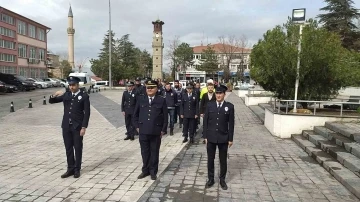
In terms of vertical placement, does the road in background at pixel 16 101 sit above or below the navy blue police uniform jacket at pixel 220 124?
below

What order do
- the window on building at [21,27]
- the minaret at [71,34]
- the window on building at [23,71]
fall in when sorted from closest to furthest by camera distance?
the window on building at [21,27], the window on building at [23,71], the minaret at [71,34]

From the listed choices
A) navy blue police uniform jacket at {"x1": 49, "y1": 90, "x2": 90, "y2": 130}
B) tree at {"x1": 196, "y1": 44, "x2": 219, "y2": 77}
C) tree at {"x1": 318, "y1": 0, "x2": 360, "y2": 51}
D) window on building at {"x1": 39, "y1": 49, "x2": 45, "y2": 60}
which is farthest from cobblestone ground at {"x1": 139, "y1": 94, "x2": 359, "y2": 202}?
tree at {"x1": 196, "y1": 44, "x2": 219, "y2": 77}

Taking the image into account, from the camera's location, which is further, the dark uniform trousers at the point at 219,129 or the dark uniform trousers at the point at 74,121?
the dark uniform trousers at the point at 74,121

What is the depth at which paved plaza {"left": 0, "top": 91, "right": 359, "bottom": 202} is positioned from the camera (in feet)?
17.0

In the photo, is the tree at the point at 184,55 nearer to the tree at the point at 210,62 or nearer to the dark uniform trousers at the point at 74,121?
the tree at the point at 210,62

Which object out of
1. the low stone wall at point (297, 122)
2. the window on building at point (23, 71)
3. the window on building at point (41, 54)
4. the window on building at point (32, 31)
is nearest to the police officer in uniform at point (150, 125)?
the low stone wall at point (297, 122)

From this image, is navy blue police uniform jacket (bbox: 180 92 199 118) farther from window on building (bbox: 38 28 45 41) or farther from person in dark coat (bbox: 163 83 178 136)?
window on building (bbox: 38 28 45 41)

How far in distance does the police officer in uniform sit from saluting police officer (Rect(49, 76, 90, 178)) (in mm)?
1025

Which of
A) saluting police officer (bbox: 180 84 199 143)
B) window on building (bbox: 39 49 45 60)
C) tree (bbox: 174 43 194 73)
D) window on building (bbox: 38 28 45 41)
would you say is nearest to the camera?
saluting police officer (bbox: 180 84 199 143)

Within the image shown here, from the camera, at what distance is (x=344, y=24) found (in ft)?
122

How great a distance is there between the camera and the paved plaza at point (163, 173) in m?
5.20

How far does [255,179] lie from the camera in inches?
239

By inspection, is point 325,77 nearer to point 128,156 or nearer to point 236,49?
point 128,156

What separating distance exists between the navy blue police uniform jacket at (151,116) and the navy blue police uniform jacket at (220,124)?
36.5 inches
